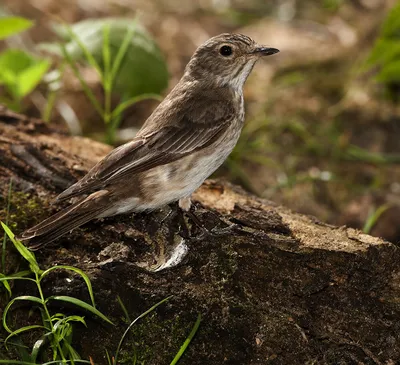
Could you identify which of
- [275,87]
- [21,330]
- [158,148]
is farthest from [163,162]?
[275,87]

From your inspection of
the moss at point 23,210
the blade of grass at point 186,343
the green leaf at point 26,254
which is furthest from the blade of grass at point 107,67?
the blade of grass at point 186,343

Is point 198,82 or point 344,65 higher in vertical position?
point 198,82

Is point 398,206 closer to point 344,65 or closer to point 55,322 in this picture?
point 344,65

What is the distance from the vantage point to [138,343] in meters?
3.07

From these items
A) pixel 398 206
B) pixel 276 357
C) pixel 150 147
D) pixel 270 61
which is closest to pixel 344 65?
pixel 270 61

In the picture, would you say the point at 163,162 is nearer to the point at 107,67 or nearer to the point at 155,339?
the point at 155,339

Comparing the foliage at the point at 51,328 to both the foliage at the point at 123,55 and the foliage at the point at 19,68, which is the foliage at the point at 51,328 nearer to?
the foliage at the point at 19,68

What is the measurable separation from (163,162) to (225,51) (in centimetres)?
94

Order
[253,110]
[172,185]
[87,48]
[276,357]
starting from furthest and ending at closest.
→ [253,110], [87,48], [172,185], [276,357]

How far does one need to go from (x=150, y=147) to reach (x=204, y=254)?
0.75m

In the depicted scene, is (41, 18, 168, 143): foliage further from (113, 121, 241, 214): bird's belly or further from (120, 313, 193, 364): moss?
(120, 313, 193, 364): moss

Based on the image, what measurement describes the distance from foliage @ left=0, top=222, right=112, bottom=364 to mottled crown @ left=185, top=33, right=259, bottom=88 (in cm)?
164

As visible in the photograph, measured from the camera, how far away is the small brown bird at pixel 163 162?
3.50 m

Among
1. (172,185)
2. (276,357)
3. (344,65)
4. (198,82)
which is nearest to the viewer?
(276,357)
